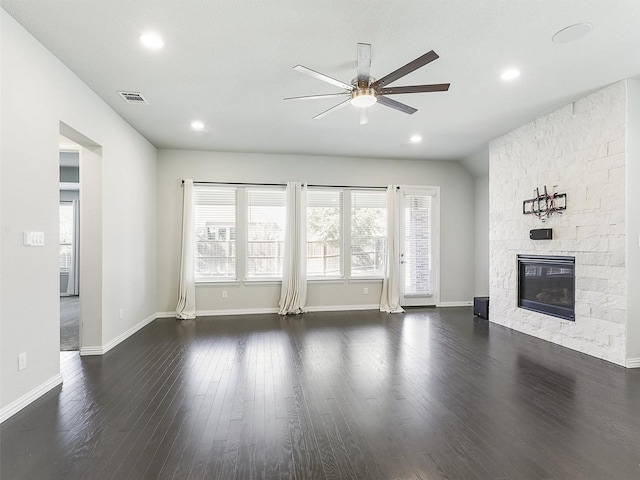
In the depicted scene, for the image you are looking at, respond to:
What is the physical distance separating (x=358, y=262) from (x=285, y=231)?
155cm

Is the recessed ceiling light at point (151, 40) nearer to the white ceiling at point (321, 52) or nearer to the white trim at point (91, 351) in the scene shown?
the white ceiling at point (321, 52)

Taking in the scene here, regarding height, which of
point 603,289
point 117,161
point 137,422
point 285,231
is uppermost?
point 117,161

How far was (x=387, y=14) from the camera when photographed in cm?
248

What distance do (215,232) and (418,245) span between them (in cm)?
390

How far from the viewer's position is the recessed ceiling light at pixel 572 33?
8.57 feet

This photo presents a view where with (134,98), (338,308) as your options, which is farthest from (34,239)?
(338,308)

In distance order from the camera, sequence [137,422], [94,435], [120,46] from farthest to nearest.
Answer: [120,46] → [137,422] → [94,435]

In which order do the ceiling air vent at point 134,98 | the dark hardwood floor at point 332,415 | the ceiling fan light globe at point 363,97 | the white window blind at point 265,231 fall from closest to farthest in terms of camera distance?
1. the dark hardwood floor at point 332,415
2. the ceiling fan light globe at point 363,97
3. the ceiling air vent at point 134,98
4. the white window blind at point 265,231

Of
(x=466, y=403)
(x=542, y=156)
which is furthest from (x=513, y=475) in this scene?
(x=542, y=156)

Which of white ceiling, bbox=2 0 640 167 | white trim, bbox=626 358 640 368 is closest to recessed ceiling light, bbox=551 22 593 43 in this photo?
white ceiling, bbox=2 0 640 167

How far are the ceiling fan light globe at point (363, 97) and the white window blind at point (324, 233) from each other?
138 inches

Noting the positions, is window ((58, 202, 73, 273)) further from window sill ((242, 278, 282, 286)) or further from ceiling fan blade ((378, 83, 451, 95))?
ceiling fan blade ((378, 83, 451, 95))

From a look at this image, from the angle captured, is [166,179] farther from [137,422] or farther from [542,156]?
[542,156]

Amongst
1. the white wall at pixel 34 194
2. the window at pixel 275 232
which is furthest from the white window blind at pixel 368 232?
the white wall at pixel 34 194
